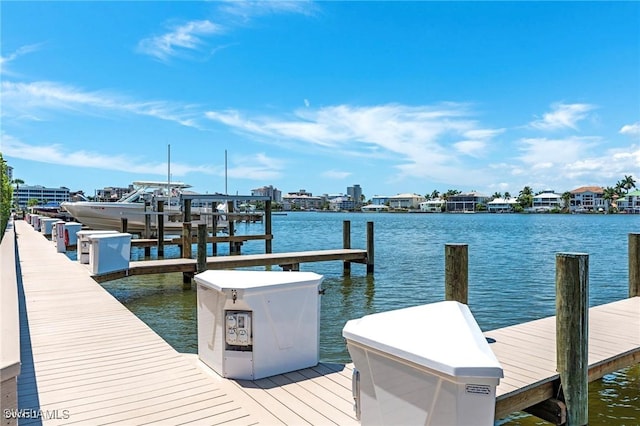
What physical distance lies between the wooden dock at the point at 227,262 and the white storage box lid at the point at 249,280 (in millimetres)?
6953

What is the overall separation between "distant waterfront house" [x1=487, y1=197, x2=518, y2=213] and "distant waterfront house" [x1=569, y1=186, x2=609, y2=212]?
1547cm

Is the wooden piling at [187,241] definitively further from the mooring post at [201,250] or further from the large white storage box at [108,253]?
the large white storage box at [108,253]

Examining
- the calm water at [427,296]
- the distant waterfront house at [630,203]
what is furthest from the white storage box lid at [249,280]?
the distant waterfront house at [630,203]

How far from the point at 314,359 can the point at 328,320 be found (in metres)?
5.85

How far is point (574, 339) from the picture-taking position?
4.26 meters

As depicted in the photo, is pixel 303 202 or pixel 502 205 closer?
pixel 502 205

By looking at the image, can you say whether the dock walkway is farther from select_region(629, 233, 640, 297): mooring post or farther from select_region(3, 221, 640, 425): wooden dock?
select_region(629, 233, 640, 297): mooring post

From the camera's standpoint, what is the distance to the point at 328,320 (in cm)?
1023

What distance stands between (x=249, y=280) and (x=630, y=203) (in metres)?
132

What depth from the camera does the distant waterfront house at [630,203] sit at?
110 metres

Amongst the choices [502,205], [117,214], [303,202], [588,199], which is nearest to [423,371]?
[117,214]

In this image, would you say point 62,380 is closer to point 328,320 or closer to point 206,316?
point 206,316

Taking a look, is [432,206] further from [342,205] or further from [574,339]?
[574,339]

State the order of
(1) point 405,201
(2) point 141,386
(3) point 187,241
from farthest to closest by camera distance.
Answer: (1) point 405,201 → (3) point 187,241 → (2) point 141,386
